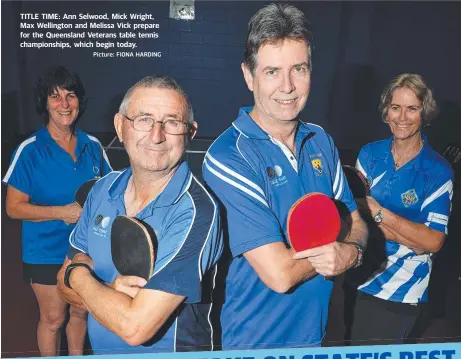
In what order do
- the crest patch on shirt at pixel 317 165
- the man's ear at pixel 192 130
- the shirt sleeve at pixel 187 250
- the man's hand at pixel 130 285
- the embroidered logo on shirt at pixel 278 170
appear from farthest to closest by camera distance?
the crest patch on shirt at pixel 317 165 < the embroidered logo on shirt at pixel 278 170 < the man's ear at pixel 192 130 < the man's hand at pixel 130 285 < the shirt sleeve at pixel 187 250

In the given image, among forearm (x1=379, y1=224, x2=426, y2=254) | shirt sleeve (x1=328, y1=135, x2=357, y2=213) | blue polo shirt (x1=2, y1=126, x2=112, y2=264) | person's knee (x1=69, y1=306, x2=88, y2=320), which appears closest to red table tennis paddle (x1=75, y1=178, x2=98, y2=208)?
blue polo shirt (x1=2, y1=126, x2=112, y2=264)

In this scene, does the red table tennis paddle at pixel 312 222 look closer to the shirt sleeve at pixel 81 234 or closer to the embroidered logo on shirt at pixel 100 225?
the embroidered logo on shirt at pixel 100 225

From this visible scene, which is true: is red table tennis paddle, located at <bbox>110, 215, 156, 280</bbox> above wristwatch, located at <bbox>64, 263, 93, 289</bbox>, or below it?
above

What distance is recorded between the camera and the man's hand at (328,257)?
295 cm

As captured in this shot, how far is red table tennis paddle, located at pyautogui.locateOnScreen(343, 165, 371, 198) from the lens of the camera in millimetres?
3359

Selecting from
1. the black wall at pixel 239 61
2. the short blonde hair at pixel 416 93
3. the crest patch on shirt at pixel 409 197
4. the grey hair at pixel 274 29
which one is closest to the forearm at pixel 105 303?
the black wall at pixel 239 61

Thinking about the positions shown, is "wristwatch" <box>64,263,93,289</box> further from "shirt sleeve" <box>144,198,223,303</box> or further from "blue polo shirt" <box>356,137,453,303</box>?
"blue polo shirt" <box>356,137,453,303</box>

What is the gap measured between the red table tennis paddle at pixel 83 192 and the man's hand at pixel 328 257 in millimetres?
1003

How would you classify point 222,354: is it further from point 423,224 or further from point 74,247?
point 423,224

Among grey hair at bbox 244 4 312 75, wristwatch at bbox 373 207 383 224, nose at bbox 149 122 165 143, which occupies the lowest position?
wristwatch at bbox 373 207 383 224

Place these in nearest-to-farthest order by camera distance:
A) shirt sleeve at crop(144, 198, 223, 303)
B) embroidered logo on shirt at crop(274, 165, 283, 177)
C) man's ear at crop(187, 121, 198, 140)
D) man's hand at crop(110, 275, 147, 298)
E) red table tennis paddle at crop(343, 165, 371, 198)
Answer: shirt sleeve at crop(144, 198, 223, 303)
man's hand at crop(110, 275, 147, 298)
man's ear at crop(187, 121, 198, 140)
embroidered logo on shirt at crop(274, 165, 283, 177)
red table tennis paddle at crop(343, 165, 371, 198)

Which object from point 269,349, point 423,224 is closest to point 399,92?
point 423,224

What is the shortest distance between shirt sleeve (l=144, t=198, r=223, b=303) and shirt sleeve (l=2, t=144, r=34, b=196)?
799 millimetres

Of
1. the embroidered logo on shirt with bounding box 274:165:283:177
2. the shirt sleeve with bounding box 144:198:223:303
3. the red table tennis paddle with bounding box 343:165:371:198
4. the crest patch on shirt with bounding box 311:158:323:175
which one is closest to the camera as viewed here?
the shirt sleeve with bounding box 144:198:223:303
